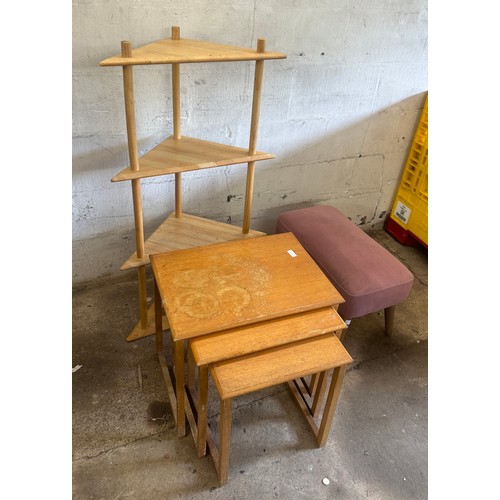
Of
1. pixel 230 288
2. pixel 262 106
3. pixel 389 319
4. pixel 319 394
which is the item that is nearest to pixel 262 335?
pixel 230 288

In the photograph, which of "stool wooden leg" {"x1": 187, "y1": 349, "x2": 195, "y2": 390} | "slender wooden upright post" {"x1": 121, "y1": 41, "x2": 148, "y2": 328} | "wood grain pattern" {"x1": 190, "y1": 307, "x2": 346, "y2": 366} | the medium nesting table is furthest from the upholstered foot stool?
"slender wooden upright post" {"x1": 121, "y1": 41, "x2": 148, "y2": 328}

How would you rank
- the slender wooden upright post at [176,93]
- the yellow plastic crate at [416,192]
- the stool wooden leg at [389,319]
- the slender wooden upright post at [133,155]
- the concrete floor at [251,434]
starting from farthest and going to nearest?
the yellow plastic crate at [416,192], the stool wooden leg at [389,319], the slender wooden upright post at [176,93], the concrete floor at [251,434], the slender wooden upright post at [133,155]

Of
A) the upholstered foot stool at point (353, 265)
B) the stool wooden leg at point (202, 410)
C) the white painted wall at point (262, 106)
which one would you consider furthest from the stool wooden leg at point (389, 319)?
the stool wooden leg at point (202, 410)

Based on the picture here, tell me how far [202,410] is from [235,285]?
0.44m

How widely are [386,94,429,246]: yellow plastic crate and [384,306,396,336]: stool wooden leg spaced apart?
2.55 feet

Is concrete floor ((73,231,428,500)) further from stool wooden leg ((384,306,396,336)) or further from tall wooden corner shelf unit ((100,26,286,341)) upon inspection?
tall wooden corner shelf unit ((100,26,286,341))

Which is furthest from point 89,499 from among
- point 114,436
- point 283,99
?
point 283,99

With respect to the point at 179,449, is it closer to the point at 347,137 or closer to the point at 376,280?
the point at 376,280

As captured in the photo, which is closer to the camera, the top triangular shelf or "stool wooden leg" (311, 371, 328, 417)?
the top triangular shelf

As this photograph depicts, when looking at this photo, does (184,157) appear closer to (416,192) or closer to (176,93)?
(176,93)

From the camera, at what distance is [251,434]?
5.77 feet

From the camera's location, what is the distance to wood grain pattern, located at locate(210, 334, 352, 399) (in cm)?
129

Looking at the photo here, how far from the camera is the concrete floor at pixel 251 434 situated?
159cm

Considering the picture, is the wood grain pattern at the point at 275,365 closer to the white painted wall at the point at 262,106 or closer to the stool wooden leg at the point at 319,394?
the stool wooden leg at the point at 319,394
